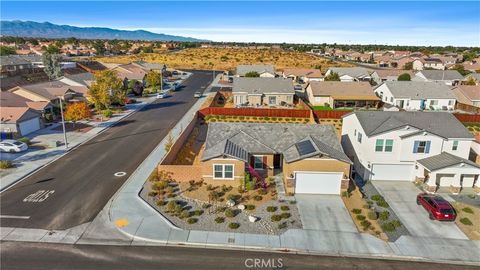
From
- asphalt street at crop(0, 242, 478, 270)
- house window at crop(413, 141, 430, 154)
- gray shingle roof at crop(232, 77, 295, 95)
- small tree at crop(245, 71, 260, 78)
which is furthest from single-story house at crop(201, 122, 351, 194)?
small tree at crop(245, 71, 260, 78)

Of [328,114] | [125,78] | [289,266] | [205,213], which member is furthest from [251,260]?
Answer: [125,78]

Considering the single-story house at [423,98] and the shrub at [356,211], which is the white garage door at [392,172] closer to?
the shrub at [356,211]

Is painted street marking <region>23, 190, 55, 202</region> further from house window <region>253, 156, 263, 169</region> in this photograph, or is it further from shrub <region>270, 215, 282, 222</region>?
shrub <region>270, 215, 282, 222</region>

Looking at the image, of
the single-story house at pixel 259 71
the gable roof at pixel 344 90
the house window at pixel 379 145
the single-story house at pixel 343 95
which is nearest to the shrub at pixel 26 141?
the house window at pixel 379 145

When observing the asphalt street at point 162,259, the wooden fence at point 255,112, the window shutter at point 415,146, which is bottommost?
the asphalt street at point 162,259

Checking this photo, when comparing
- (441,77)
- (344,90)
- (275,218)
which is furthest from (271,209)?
(441,77)

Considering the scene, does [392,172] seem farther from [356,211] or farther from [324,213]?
[324,213]
